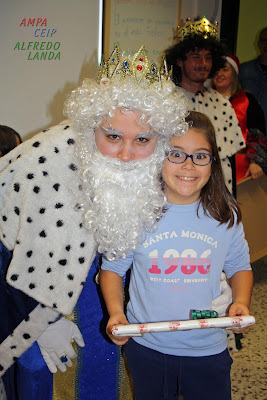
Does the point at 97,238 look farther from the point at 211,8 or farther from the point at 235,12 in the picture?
the point at 235,12

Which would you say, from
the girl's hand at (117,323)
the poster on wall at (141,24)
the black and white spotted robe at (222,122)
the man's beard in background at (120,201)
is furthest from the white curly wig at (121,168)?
the poster on wall at (141,24)

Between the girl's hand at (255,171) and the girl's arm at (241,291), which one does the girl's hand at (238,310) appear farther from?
the girl's hand at (255,171)

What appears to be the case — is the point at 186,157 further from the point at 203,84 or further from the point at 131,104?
the point at 203,84

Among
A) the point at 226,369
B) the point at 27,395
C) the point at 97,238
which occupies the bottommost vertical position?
the point at 27,395

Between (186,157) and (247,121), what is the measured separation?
2007mm

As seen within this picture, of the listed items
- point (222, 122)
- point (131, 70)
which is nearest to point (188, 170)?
point (131, 70)

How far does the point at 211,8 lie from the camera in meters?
4.23

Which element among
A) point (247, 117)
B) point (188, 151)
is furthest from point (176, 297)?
point (247, 117)

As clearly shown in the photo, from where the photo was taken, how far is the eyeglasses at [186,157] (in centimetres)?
142

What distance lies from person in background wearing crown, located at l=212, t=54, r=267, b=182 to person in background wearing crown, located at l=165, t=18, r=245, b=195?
1.42 ft

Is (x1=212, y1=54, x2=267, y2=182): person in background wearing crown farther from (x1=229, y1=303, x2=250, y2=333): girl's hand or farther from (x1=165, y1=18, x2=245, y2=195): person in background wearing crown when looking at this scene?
(x1=229, y1=303, x2=250, y2=333): girl's hand

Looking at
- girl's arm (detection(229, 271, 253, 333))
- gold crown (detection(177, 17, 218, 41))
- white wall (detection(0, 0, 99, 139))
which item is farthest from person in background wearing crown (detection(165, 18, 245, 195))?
girl's arm (detection(229, 271, 253, 333))

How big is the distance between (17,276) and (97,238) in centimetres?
32

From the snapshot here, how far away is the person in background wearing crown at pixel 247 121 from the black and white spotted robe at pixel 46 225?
2000mm
